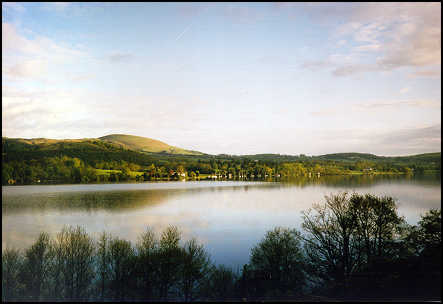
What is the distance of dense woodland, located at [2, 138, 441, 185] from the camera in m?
67.5

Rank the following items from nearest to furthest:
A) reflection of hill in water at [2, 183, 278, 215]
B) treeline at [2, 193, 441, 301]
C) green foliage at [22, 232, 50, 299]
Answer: treeline at [2, 193, 441, 301] → green foliage at [22, 232, 50, 299] → reflection of hill in water at [2, 183, 278, 215]

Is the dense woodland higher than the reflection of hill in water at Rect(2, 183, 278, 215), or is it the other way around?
the dense woodland

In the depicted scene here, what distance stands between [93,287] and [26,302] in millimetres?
3023

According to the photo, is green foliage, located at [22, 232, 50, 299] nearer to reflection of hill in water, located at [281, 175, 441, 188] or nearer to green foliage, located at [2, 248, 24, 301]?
green foliage, located at [2, 248, 24, 301]

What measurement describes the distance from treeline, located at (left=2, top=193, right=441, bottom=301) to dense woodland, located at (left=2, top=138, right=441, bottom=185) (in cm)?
2845

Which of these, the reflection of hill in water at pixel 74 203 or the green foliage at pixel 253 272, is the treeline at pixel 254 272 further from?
the reflection of hill in water at pixel 74 203

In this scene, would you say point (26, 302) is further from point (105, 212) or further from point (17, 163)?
point (17, 163)

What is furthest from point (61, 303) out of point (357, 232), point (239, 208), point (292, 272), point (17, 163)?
point (17, 163)

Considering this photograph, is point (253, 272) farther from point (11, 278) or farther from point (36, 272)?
point (11, 278)

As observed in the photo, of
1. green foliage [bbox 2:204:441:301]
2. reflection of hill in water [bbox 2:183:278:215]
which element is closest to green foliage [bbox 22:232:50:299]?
green foliage [bbox 2:204:441:301]

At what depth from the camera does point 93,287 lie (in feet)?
50.7

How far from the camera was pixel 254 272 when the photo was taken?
1619 cm

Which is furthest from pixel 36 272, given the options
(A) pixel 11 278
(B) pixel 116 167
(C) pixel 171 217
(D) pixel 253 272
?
(B) pixel 116 167

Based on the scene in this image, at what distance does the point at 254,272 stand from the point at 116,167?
88.0 metres
